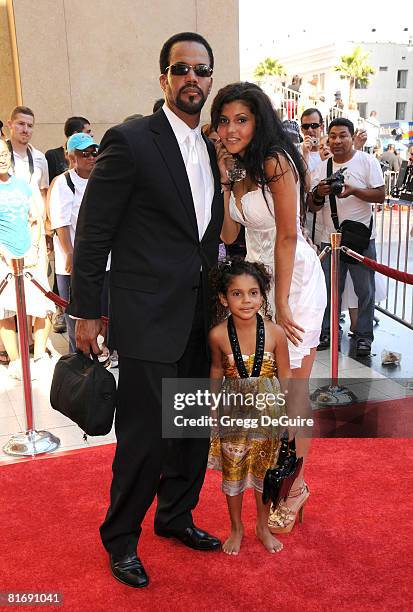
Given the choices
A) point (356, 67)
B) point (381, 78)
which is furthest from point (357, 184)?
point (381, 78)

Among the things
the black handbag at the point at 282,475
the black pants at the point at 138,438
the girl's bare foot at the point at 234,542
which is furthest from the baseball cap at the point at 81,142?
the girl's bare foot at the point at 234,542

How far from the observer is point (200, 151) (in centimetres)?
260

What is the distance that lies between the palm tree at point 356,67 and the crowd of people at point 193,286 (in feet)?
212

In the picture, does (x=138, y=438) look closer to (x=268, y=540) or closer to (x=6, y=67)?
(x=268, y=540)

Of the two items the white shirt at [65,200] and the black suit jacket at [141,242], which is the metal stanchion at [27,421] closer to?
the white shirt at [65,200]

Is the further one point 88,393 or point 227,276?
point 227,276

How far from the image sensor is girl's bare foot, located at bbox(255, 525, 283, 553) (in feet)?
9.18

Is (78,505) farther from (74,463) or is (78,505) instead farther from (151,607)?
(151,607)

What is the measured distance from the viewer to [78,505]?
3234mm

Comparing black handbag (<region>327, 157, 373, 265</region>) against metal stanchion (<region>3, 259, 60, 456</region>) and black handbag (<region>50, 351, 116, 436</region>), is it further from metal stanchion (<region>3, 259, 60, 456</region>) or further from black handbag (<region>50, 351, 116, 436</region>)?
black handbag (<region>50, 351, 116, 436</region>)

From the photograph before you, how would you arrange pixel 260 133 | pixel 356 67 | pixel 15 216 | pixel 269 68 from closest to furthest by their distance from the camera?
pixel 260 133
pixel 15 216
pixel 356 67
pixel 269 68

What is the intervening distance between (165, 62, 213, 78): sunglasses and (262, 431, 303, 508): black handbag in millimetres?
1483

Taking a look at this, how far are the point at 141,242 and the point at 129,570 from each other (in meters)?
1.29

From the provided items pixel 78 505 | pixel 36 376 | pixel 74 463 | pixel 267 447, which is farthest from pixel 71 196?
pixel 267 447
